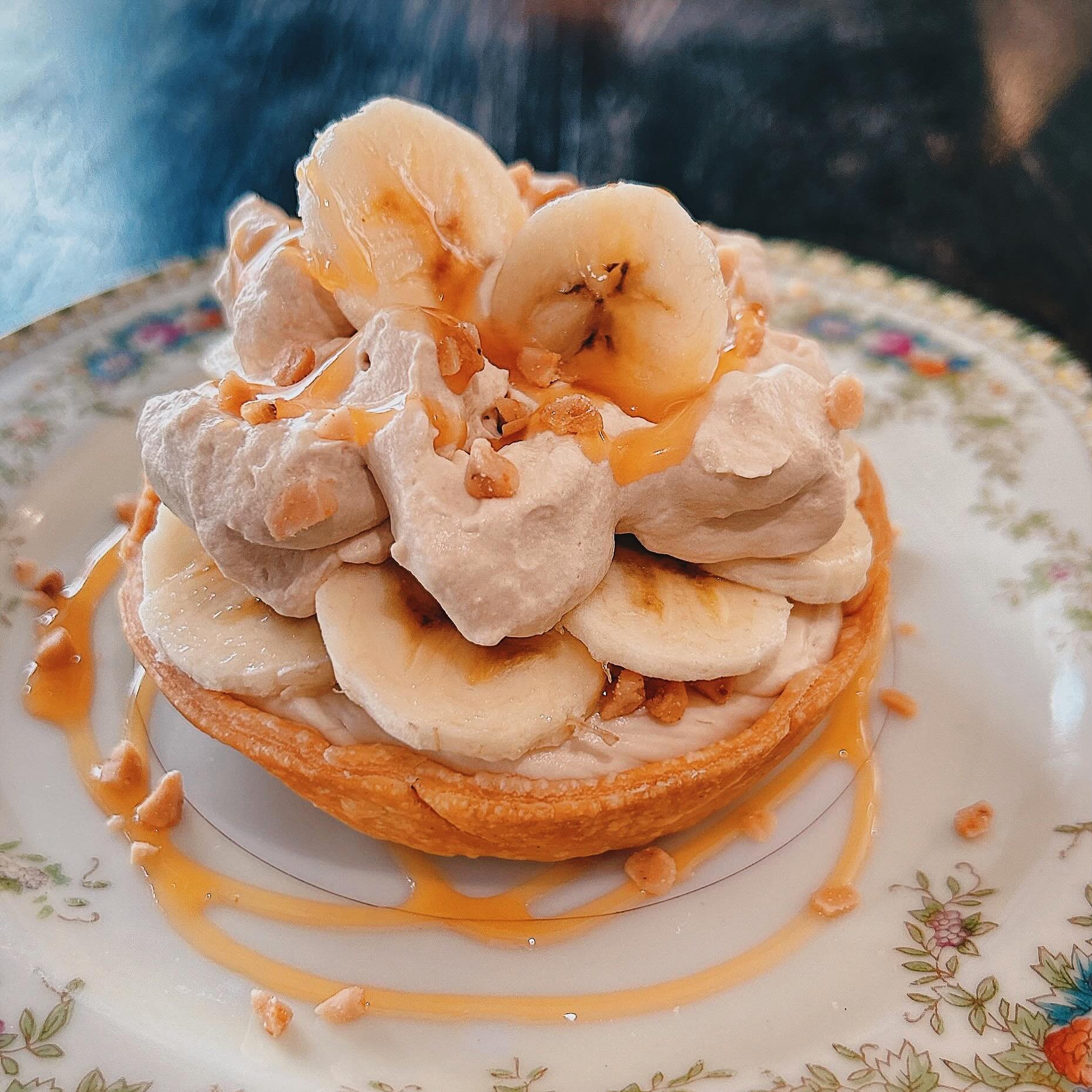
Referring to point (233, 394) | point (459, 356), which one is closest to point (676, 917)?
point (459, 356)

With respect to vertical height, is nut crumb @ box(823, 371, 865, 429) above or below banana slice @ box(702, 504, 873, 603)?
above

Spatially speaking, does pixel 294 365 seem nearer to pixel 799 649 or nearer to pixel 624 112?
pixel 799 649

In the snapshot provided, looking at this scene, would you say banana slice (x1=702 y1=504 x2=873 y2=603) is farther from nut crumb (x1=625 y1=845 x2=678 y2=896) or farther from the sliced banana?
nut crumb (x1=625 y1=845 x2=678 y2=896)

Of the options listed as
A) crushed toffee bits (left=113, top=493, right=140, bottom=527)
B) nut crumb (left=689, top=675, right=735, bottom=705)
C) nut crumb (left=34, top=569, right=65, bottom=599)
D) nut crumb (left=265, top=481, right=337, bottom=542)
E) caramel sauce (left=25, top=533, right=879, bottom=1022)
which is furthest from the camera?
crushed toffee bits (left=113, top=493, right=140, bottom=527)

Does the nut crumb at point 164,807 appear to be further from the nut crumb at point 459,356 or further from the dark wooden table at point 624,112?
the dark wooden table at point 624,112

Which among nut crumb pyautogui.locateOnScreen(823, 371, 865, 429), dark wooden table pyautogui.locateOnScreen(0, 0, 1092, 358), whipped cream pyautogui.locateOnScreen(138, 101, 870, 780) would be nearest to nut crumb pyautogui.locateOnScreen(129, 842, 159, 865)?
whipped cream pyautogui.locateOnScreen(138, 101, 870, 780)

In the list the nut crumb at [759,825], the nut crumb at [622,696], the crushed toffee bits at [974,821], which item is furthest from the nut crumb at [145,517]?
the crushed toffee bits at [974,821]

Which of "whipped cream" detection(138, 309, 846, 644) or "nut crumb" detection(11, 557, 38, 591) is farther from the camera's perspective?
"nut crumb" detection(11, 557, 38, 591)
